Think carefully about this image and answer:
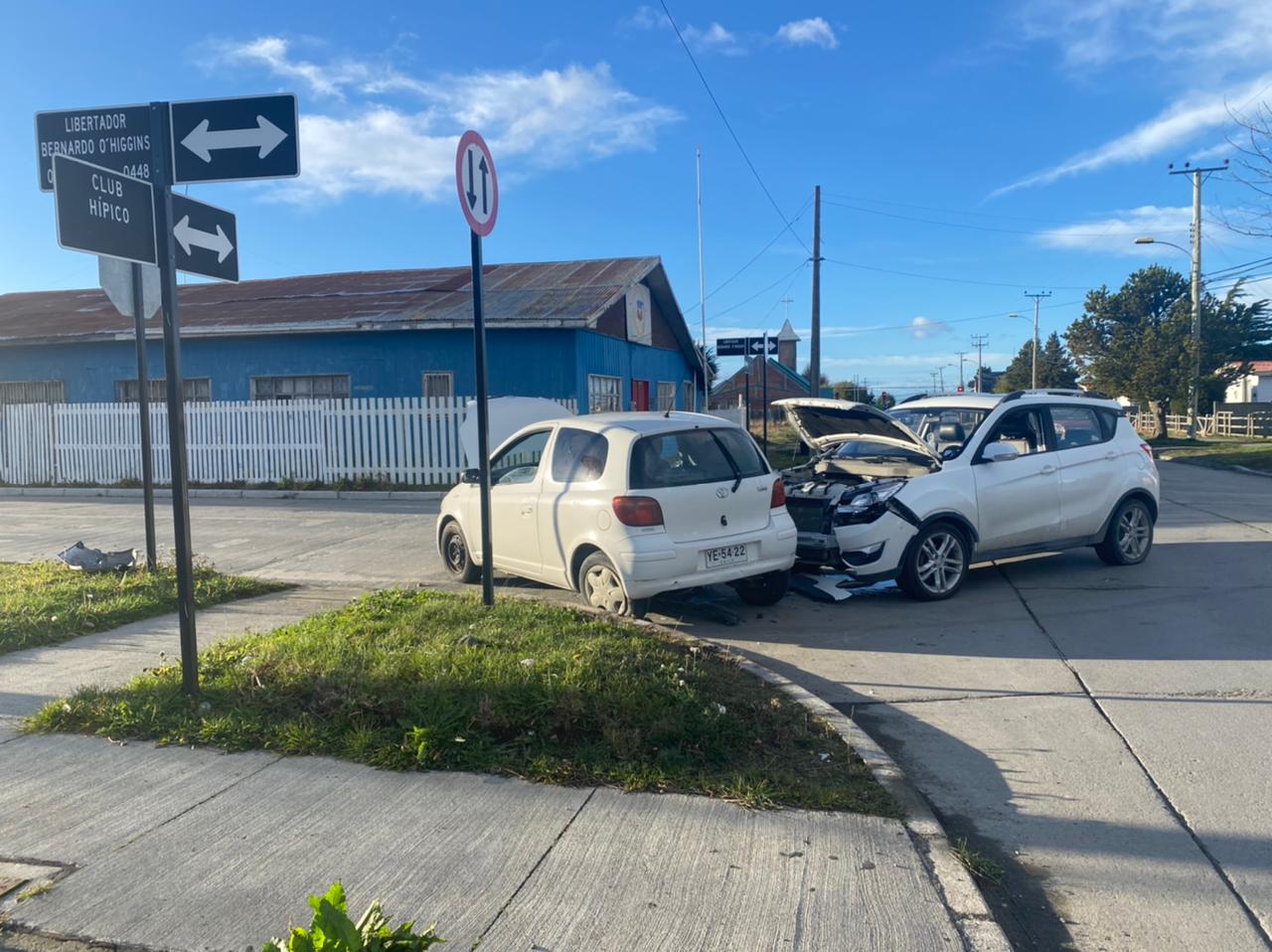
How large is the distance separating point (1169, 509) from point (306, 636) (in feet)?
43.2

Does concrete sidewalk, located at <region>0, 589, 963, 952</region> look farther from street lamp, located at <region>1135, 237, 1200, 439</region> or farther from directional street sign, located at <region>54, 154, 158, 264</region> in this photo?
street lamp, located at <region>1135, 237, 1200, 439</region>

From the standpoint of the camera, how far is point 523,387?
1927 centimetres

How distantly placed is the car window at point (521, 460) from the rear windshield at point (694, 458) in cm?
126

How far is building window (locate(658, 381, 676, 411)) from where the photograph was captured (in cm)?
2655

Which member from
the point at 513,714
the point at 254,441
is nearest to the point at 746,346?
the point at 254,441

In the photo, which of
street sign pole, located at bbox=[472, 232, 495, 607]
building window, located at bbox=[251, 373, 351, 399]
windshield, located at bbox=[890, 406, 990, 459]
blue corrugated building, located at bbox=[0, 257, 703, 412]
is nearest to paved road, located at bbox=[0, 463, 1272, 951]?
windshield, located at bbox=[890, 406, 990, 459]

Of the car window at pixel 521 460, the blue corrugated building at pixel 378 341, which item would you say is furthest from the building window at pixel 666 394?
the car window at pixel 521 460

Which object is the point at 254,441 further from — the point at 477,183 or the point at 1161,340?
the point at 1161,340

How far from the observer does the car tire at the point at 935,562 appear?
7.80 metres

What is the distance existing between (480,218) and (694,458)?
230 centimetres

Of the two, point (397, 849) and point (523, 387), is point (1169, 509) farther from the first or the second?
point (397, 849)

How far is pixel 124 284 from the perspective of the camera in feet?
27.3

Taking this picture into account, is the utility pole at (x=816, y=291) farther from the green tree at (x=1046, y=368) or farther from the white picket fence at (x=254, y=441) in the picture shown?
the green tree at (x=1046, y=368)

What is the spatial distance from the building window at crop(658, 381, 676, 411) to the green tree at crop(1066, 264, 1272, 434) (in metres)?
25.9
